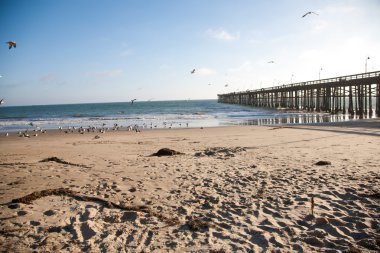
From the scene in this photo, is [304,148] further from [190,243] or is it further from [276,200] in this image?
[190,243]

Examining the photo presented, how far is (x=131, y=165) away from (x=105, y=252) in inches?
196

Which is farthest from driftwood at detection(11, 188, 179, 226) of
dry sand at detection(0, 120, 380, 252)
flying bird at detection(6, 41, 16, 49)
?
flying bird at detection(6, 41, 16, 49)

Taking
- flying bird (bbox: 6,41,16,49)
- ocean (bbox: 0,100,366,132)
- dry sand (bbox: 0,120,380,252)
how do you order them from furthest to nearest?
ocean (bbox: 0,100,366,132)
flying bird (bbox: 6,41,16,49)
dry sand (bbox: 0,120,380,252)

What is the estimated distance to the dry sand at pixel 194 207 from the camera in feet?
12.8

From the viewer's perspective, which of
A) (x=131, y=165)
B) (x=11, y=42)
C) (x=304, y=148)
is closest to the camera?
(x=131, y=165)

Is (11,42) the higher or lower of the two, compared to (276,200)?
higher

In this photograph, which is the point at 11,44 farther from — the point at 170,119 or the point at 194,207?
the point at 170,119

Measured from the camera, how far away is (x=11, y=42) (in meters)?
12.7

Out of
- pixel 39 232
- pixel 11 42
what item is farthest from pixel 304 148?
pixel 11 42

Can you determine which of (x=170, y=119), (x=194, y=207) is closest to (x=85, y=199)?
(x=194, y=207)

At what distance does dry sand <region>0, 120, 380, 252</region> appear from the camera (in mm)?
3893

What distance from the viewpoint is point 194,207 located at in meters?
5.12

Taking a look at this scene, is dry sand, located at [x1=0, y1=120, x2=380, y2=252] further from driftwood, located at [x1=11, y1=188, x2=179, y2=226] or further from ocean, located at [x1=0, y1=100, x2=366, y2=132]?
ocean, located at [x1=0, y1=100, x2=366, y2=132]

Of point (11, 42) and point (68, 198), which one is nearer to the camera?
point (68, 198)
